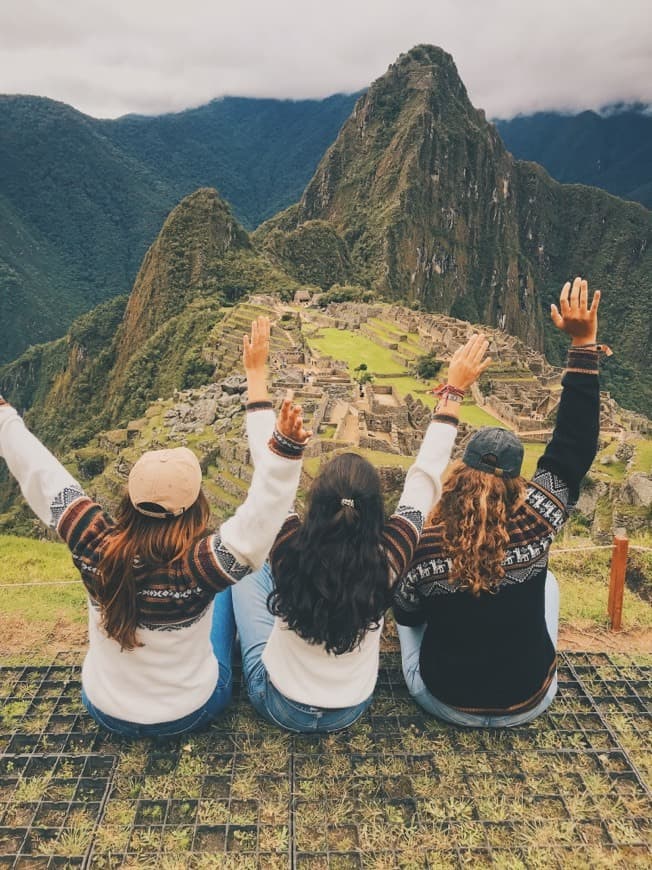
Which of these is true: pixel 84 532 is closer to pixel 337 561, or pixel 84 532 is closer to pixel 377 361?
pixel 337 561

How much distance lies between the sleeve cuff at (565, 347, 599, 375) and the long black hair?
100cm

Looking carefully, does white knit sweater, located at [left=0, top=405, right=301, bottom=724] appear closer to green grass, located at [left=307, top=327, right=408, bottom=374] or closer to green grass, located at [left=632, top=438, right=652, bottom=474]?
green grass, located at [left=632, top=438, right=652, bottom=474]

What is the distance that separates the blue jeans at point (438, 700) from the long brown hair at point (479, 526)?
2.32 ft

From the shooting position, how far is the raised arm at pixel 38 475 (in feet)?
7.91

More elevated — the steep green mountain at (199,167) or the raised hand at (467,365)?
the steep green mountain at (199,167)

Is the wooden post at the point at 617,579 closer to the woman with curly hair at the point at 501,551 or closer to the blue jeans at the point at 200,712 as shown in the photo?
the woman with curly hair at the point at 501,551

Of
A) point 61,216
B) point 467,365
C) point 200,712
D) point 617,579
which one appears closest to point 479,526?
point 467,365

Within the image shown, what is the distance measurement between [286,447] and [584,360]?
1367 millimetres

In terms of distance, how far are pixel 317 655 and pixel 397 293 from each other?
79859 mm

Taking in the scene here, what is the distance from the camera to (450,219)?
4013 inches

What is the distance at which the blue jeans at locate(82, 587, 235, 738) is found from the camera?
282 cm

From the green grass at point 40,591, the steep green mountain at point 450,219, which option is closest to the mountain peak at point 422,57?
the steep green mountain at point 450,219

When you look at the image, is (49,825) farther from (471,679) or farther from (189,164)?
(189,164)

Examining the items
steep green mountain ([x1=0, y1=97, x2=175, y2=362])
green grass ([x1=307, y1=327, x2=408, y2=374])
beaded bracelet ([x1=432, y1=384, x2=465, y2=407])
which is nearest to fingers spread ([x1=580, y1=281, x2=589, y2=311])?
beaded bracelet ([x1=432, y1=384, x2=465, y2=407])
